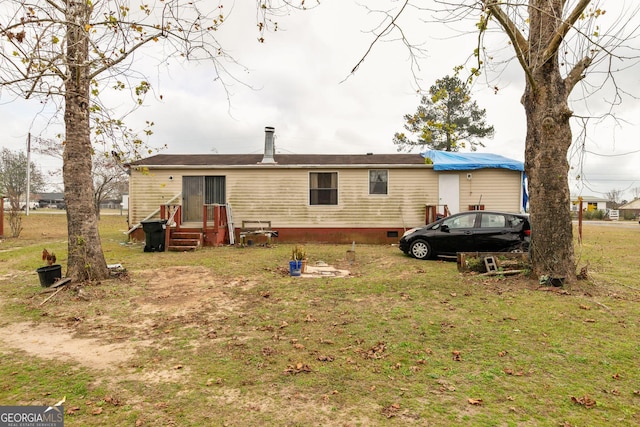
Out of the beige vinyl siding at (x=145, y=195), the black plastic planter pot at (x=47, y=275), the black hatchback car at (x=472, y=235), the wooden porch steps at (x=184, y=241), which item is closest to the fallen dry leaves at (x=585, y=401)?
the black hatchback car at (x=472, y=235)

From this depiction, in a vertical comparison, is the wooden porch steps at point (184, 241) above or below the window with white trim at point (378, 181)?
below

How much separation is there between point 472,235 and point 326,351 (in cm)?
681

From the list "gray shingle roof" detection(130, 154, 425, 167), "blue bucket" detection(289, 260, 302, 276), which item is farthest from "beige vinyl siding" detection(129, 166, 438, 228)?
"blue bucket" detection(289, 260, 302, 276)

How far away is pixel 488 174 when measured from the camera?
1363 cm

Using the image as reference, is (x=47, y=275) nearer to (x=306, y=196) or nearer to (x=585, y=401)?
(x=585, y=401)

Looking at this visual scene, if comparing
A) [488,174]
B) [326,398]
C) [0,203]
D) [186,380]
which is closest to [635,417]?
[326,398]

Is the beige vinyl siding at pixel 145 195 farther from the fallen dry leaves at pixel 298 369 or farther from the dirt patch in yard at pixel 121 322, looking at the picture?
the fallen dry leaves at pixel 298 369

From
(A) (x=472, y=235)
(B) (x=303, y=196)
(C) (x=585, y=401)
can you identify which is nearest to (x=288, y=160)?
(B) (x=303, y=196)

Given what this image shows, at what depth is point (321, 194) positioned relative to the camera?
1414 centimetres

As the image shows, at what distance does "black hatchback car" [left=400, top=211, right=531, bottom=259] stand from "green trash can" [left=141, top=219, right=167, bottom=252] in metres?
8.04

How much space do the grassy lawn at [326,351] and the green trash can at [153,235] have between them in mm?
4186

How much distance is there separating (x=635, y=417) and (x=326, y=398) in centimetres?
236

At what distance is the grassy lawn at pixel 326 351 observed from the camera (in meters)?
2.79

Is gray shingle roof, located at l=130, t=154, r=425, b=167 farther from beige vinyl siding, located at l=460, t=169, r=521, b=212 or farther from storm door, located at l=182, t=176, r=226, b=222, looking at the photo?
beige vinyl siding, located at l=460, t=169, r=521, b=212
